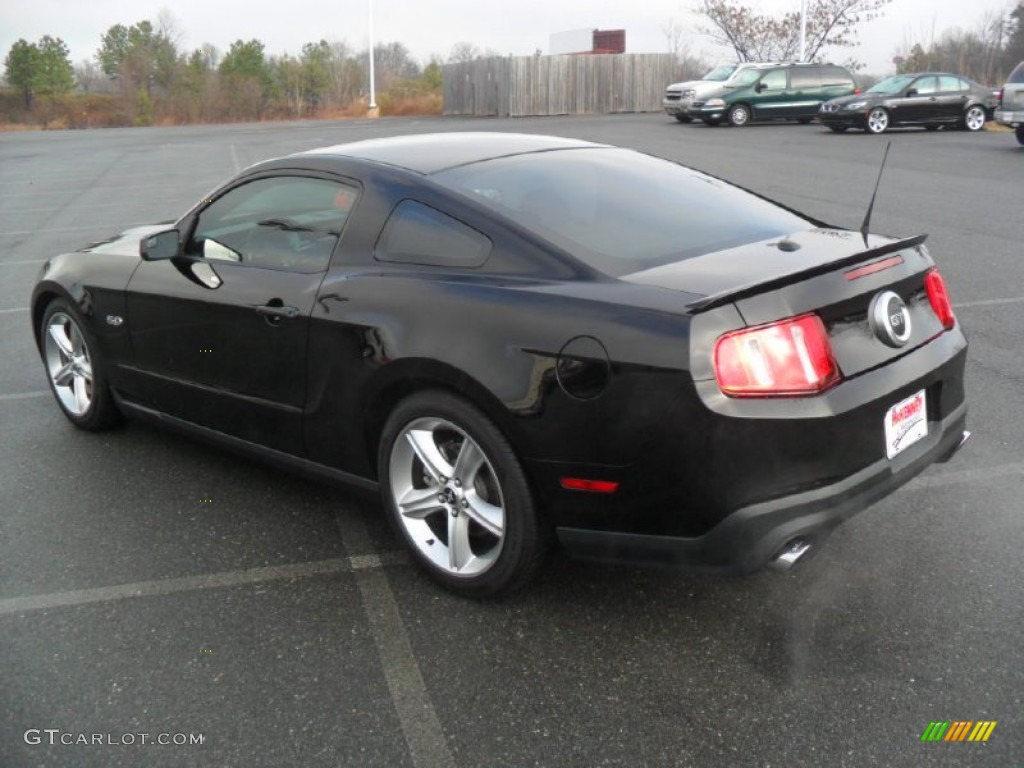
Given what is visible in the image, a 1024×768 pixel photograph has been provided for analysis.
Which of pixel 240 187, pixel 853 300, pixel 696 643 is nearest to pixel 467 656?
pixel 696 643

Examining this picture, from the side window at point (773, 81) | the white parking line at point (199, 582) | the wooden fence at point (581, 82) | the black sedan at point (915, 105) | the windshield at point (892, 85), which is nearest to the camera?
the white parking line at point (199, 582)

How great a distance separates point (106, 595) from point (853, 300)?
8.80 feet

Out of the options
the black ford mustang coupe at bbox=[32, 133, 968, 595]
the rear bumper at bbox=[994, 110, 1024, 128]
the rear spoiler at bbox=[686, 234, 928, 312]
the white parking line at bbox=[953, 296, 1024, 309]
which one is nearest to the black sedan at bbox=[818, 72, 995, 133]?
the rear bumper at bbox=[994, 110, 1024, 128]

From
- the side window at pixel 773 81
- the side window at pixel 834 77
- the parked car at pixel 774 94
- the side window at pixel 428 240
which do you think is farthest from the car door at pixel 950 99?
the side window at pixel 428 240

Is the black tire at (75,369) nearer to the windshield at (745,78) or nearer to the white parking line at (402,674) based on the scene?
the white parking line at (402,674)

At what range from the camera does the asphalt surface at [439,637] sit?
8.64 ft

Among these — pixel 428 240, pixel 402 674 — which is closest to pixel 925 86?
pixel 428 240

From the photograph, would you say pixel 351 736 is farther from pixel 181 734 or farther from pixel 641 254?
pixel 641 254

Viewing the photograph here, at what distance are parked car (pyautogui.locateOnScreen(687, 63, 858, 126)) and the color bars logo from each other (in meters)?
28.3

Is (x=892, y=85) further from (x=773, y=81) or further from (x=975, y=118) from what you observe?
(x=773, y=81)

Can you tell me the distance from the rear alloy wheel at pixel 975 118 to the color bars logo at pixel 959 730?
27014mm

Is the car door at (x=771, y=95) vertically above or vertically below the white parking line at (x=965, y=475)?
above

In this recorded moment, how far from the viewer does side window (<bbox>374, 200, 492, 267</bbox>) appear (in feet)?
11.0

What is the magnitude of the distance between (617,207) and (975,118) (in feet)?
86.0
